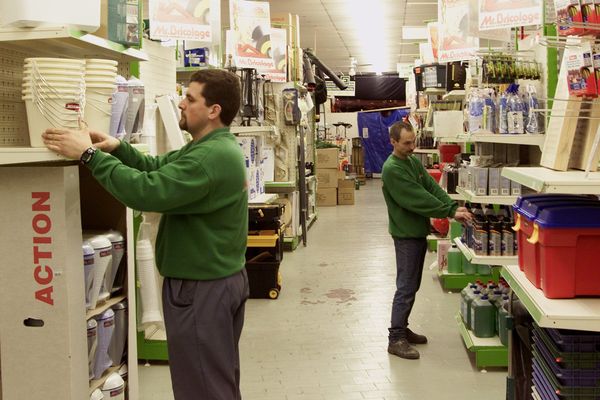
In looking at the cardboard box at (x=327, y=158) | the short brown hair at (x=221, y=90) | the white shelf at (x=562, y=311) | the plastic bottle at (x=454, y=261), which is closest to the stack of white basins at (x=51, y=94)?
the short brown hair at (x=221, y=90)

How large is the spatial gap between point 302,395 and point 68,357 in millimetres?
2012

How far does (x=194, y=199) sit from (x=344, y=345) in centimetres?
309

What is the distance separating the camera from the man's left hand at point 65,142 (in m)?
2.62

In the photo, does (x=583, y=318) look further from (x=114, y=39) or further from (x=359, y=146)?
(x=359, y=146)

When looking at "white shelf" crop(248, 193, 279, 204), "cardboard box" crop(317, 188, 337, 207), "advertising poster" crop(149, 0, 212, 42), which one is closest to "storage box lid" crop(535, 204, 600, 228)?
"advertising poster" crop(149, 0, 212, 42)

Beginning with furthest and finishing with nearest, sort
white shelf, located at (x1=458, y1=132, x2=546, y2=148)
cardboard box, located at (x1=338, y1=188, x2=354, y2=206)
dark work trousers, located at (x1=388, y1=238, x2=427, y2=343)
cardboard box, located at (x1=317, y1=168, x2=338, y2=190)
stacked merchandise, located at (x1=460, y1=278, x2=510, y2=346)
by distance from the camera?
1. cardboard box, located at (x1=338, y1=188, x2=354, y2=206)
2. cardboard box, located at (x1=317, y1=168, x2=338, y2=190)
3. dark work trousers, located at (x1=388, y1=238, x2=427, y2=343)
4. stacked merchandise, located at (x1=460, y1=278, x2=510, y2=346)
5. white shelf, located at (x1=458, y1=132, x2=546, y2=148)

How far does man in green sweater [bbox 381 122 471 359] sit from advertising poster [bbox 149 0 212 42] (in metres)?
1.64

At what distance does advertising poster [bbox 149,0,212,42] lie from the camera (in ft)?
16.5

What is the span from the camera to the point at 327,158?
591 inches

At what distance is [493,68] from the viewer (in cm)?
497

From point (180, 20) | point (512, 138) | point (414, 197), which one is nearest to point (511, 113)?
point (512, 138)

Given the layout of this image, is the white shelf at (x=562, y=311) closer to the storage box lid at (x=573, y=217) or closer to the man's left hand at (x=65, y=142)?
the storage box lid at (x=573, y=217)

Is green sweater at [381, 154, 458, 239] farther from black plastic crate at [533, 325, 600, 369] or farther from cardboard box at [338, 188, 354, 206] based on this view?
cardboard box at [338, 188, 354, 206]

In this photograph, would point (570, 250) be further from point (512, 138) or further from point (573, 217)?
point (512, 138)
